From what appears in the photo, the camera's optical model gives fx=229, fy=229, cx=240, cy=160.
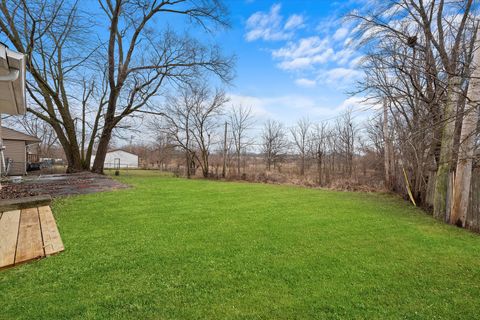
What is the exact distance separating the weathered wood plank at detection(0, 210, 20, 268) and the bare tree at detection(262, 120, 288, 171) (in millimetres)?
20125

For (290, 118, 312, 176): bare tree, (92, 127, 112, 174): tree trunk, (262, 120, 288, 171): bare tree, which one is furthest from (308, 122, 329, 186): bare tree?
(92, 127, 112, 174): tree trunk

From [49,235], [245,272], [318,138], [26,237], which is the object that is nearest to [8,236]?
[26,237]

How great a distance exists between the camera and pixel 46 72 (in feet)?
38.1

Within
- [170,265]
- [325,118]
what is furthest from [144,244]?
[325,118]

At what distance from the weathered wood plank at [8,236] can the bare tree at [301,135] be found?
59.3ft

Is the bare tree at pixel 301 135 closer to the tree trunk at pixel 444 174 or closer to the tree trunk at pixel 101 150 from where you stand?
the tree trunk at pixel 444 174

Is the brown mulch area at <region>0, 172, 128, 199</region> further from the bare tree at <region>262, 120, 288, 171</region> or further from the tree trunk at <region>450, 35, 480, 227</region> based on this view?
the bare tree at <region>262, 120, 288, 171</region>

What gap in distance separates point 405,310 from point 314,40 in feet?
27.6

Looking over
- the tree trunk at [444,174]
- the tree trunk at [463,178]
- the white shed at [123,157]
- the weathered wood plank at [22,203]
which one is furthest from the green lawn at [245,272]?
the white shed at [123,157]

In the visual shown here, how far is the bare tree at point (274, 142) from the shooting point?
75.4ft

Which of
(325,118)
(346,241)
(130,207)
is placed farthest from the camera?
(325,118)

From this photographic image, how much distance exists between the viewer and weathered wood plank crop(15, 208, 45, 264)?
2404mm

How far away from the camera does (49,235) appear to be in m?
3.05

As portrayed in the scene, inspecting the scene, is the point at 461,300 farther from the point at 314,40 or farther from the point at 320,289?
the point at 314,40
